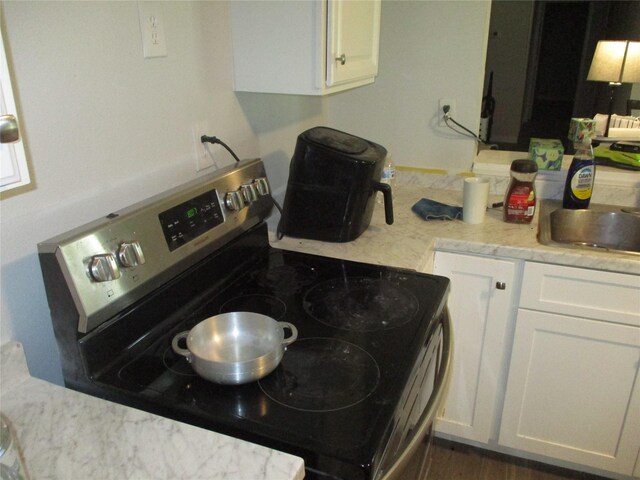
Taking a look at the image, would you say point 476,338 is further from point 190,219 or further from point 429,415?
point 190,219

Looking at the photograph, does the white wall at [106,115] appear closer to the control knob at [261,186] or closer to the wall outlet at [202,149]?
the wall outlet at [202,149]

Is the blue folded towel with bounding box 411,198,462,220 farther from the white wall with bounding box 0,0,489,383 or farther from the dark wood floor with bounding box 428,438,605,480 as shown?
the dark wood floor with bounding box 428,438,605,480

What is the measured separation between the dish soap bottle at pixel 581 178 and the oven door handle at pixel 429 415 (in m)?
0.87

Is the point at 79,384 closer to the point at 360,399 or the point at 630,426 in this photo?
the point at 360,399

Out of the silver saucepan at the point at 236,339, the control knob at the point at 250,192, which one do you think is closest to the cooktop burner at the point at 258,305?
the silver saucepan at the point at 236,339

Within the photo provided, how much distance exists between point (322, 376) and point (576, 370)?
106 cm

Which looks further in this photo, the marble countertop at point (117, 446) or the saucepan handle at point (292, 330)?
the saucepan handle at point (292, 330)

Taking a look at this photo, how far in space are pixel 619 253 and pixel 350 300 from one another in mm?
831

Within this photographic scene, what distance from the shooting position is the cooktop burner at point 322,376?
0.82 metres

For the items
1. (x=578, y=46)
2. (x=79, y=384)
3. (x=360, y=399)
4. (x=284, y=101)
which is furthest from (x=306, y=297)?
(x=578, y=46)

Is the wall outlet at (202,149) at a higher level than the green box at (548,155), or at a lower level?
higher

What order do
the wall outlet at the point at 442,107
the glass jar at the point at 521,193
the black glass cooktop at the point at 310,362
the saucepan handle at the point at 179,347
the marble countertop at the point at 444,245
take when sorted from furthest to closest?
the wall outlet at the point at 442,107 < the glass jar at the point at 521,193 < the marble countertop at the point at 444,245 < the saucepan handle at the point at 179,347 < the black glass cooktop at the point at 310,362

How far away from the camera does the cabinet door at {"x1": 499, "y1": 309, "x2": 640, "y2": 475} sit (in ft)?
5.04

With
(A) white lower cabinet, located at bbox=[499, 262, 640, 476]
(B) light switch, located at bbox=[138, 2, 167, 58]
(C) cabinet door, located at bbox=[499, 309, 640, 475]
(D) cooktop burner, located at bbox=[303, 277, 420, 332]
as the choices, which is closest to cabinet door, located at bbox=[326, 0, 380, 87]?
(B) light switch, located at bbox=[138, 2, 167, 58]
